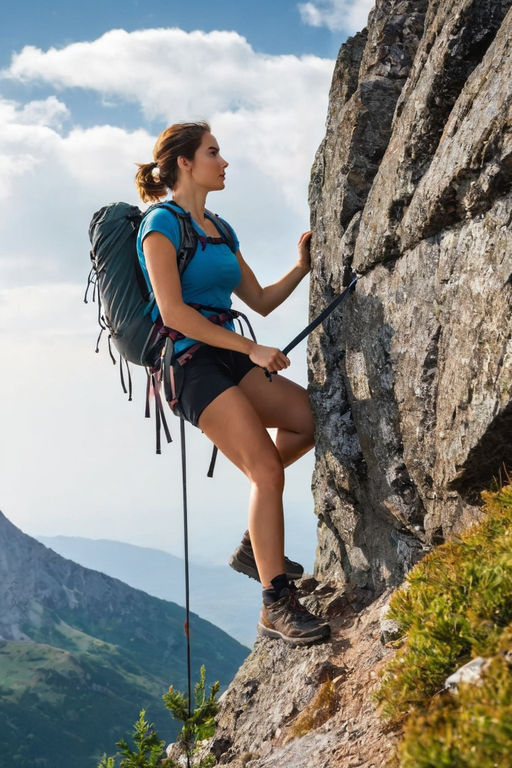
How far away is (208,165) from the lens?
8.37 m

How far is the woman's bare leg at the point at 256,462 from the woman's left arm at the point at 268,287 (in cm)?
217

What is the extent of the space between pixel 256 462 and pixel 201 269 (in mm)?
2214

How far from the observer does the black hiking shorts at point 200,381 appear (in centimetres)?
766

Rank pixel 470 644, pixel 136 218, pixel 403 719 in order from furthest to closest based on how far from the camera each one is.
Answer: pixel 136 218
pixel 403 719
pixel 470 644

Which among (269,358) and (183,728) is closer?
(269,358)

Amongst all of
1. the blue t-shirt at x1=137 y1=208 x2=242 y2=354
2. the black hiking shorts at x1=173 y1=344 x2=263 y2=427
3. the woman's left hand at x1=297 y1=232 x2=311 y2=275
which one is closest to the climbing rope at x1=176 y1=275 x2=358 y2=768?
the black hiking shorts at x1=173 y1=344 x2=263 y2=427

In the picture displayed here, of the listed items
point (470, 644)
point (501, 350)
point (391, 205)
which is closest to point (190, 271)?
point (391, 205)

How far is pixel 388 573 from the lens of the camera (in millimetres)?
8320

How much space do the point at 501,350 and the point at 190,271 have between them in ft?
11.5

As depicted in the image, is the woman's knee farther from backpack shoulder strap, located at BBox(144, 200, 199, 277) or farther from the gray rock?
backpack shoulder strap, located at BBox(144, 200, 199, 277)

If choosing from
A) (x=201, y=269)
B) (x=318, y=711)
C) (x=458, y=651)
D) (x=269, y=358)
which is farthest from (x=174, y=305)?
(x=458, y=651)

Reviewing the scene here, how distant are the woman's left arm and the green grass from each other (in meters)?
4.47

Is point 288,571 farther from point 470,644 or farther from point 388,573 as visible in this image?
point 470,644

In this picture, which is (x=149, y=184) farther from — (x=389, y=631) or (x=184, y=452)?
(x=389, y=631)
